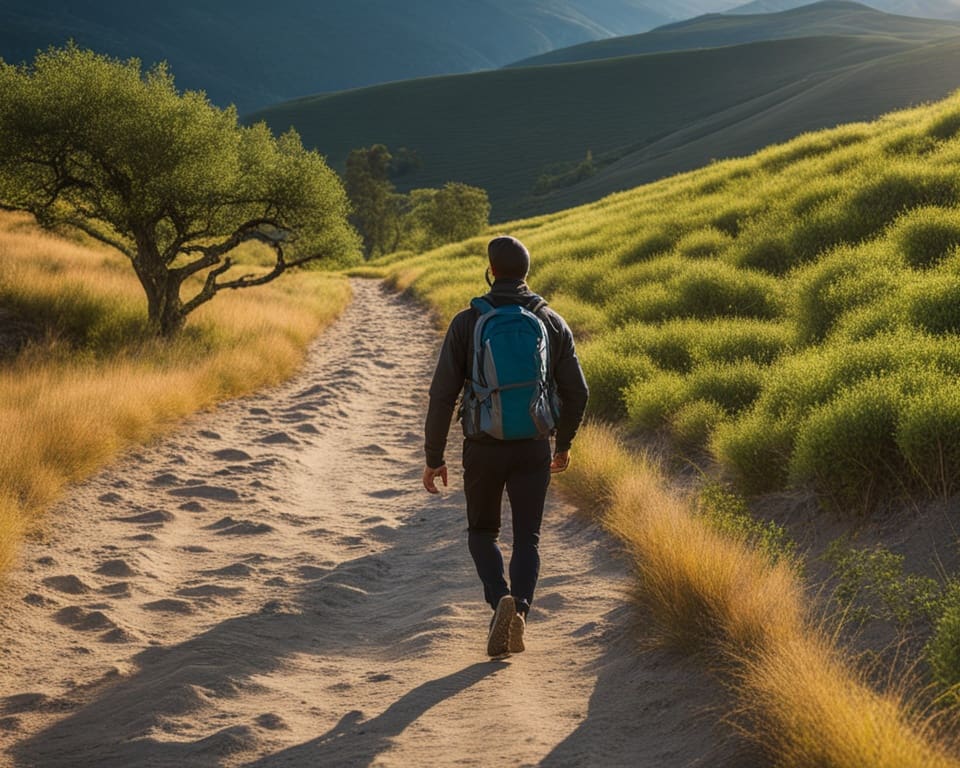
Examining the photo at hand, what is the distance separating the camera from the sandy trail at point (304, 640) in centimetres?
434

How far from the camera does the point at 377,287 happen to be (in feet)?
140

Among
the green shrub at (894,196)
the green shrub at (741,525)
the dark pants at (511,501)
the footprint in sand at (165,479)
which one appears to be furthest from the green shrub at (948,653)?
the green shrub at (894,196)

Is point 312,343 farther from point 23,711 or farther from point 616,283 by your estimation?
point 23,711

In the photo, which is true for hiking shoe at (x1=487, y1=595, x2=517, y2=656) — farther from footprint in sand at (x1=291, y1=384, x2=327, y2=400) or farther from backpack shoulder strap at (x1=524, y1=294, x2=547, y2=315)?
footprint in sand at (x1=291, y1=384, x2=327, y2=400)

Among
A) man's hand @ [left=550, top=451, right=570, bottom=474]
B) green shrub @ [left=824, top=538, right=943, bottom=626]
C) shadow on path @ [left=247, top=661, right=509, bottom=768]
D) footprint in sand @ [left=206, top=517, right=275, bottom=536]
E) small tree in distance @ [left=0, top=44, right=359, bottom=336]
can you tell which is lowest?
shadow on path @ [left=247, top=661, right=509, bottom=768]

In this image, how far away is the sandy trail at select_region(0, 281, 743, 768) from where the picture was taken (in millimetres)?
4340

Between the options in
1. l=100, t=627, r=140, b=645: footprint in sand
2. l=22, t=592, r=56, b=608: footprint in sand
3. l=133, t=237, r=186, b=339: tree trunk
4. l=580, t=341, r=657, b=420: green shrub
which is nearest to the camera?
l=100, t=627, r=140, b=645: footprint in sand

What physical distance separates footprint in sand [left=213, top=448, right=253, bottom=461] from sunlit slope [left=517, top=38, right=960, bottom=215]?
1962 inches

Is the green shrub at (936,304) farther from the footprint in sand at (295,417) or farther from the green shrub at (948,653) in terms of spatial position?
the footprint in sand at (295,417)

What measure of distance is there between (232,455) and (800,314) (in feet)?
24.6

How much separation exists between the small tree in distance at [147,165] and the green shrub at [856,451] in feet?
44.2

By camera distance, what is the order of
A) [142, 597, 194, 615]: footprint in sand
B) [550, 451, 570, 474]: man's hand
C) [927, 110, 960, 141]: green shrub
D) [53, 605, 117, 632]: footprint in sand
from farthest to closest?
[927, 110, 960, 141]: green shrub < [142, 597, 194, 615]: footprint in sand < [53, 605, 117, 632]: footprint in sand < [550, 451, 570, 474]: man's hand

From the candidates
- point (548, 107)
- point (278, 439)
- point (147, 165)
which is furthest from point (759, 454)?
point (548, 107)

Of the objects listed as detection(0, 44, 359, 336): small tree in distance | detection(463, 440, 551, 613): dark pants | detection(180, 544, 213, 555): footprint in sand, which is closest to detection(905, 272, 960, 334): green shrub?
detection(463, 440, 551, 613): dark pants
